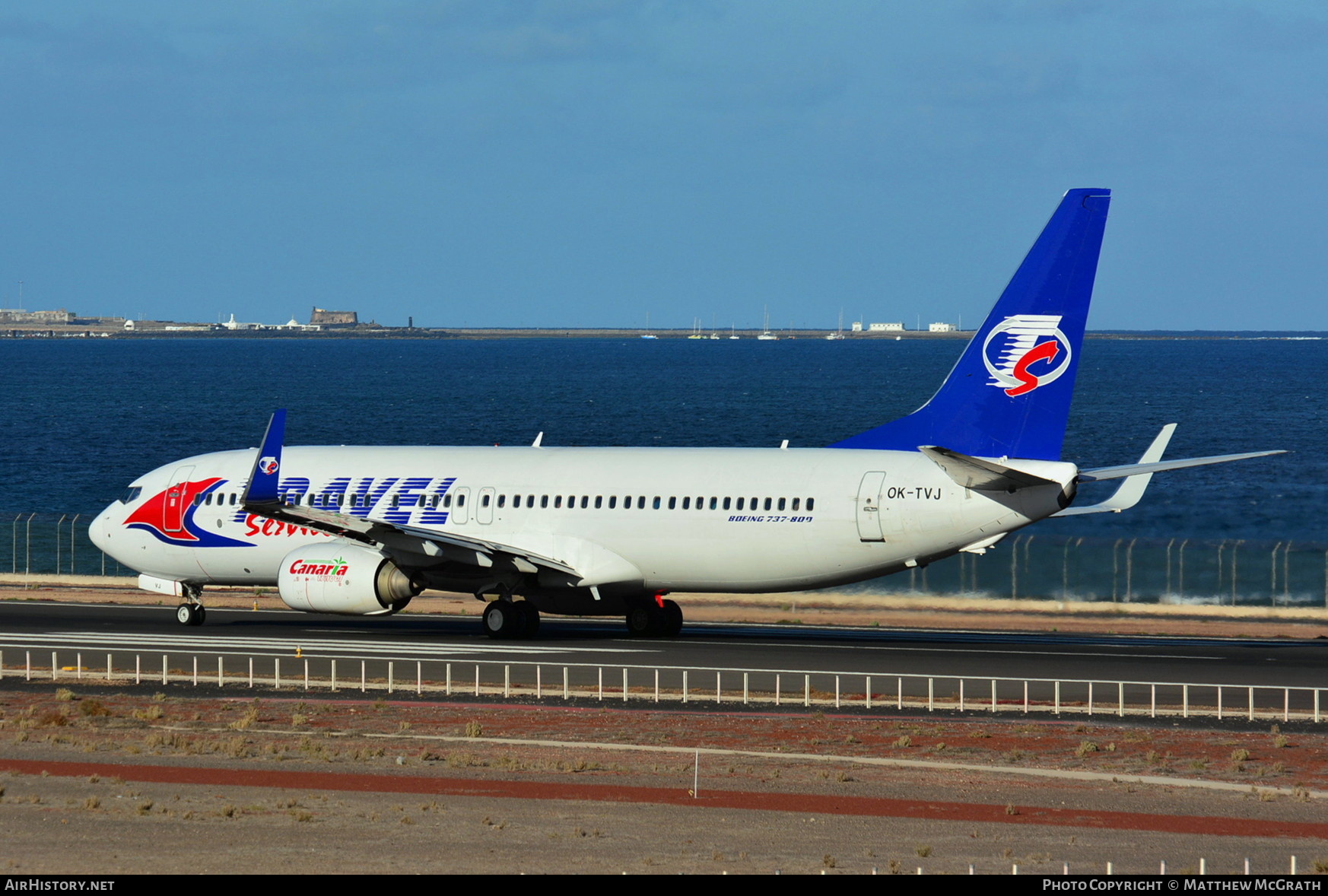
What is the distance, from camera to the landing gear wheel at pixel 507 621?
135 ft

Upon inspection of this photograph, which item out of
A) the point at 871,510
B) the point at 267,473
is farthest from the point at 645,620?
the point at 267,473

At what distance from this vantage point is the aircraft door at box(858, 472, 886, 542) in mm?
36688

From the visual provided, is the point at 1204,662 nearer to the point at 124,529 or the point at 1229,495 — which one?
the point at 124,529

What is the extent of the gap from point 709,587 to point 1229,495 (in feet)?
203

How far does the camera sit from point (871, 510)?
36.7m

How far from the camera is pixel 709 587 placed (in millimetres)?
39375

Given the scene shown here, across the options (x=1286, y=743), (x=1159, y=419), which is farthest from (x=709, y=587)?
(x=1159, y=419)

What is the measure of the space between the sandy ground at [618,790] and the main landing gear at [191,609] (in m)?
13.7

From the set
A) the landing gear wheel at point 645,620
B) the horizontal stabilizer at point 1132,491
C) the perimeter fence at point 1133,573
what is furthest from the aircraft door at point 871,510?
the perimeter fence at point 1133,573

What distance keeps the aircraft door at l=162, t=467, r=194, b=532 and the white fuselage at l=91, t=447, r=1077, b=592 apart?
43 millimetres

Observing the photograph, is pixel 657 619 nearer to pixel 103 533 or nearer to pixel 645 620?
pixel 645 620

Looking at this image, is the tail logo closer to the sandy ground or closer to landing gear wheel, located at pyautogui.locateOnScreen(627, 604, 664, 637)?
the sandy ground

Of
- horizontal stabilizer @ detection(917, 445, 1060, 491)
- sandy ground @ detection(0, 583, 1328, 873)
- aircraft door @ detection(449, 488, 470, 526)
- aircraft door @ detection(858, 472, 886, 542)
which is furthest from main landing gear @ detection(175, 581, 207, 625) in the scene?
horizontal stabilizer @ detection(917, 445, 1060, 491)
